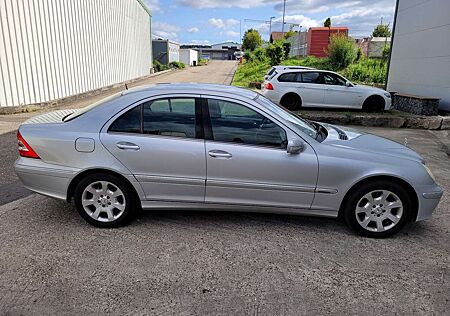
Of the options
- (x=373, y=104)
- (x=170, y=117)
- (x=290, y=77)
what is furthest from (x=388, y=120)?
(x=170, y=117)

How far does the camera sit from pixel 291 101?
11742mm

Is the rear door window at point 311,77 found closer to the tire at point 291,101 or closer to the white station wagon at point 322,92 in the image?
the white station wagon at point 322,92

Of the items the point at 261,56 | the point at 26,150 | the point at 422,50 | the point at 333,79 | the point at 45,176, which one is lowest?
the point at 45,176

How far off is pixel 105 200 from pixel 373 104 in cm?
1016

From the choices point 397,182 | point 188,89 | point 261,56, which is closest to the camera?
point 397,182

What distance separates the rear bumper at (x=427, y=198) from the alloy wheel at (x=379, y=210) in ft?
0.67

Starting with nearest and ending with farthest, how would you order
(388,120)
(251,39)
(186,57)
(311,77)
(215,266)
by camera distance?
1. (215,266)
2. (388,120)
3. (311,77)
4. (186,57)
5. (251,39)

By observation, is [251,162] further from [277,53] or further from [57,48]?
[277,53]

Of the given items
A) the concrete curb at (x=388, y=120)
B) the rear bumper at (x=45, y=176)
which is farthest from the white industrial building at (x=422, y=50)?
the rear bumper at (x=45, y=176)

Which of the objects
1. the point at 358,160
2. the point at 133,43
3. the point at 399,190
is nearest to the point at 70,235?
the point at 358,160

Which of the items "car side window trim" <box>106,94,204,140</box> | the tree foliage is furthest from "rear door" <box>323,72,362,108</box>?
the tree foliage

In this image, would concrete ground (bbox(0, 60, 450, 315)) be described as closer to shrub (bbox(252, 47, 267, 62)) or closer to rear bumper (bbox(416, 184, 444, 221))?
rear bumper (bbox(416, 184, 444, 221))

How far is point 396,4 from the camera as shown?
14547mm

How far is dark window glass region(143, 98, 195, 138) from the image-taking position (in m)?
3.64
